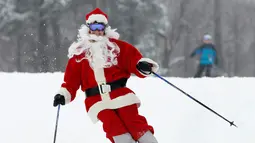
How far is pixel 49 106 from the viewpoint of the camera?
25.6 ft

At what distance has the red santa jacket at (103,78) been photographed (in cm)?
526

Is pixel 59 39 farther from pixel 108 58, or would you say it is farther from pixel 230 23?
pixel 108 58

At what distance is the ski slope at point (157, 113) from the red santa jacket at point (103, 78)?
1.74 metres

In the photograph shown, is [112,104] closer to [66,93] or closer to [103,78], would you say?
[103,78]

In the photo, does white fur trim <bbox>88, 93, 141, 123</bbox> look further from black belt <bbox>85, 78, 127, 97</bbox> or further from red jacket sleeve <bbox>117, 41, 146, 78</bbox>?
red jacket sleeve <bbox>117, 41, 146, 78</bbox>

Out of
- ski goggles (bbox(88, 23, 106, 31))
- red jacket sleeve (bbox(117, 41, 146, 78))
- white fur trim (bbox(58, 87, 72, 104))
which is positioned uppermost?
ski goggles (bbox(88, 23, 106, 31))

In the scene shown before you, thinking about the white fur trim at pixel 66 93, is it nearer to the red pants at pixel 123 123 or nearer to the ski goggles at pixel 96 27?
the red pants at pixel 123 123

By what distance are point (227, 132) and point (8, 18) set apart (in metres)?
19.6

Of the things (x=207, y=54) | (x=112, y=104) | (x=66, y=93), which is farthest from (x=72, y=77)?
(x=207, y=54)

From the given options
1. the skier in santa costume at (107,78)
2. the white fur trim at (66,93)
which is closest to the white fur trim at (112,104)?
the skier in santa costume at (107,78)

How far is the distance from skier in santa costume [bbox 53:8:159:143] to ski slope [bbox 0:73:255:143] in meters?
1.78

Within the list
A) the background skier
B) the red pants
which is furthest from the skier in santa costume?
the background skier

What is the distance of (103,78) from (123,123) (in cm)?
47

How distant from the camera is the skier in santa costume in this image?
16.9 ft
